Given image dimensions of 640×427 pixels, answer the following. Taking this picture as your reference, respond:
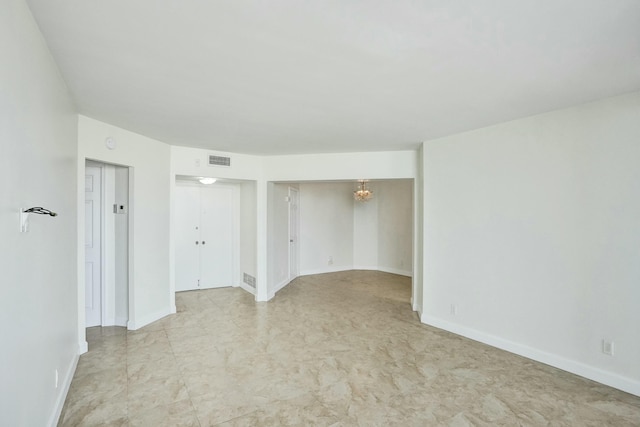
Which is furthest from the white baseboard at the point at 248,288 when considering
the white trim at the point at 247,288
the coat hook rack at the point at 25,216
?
the coat hook rack at the point at 25,216

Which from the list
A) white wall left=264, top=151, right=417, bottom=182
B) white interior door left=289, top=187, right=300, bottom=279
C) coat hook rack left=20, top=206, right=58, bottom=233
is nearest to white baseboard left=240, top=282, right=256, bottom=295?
white interior door left=289, top=187, right=300, bottom=279

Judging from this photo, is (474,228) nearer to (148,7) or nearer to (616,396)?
(616,396)

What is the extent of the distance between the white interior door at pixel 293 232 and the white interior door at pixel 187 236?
6.27 ft

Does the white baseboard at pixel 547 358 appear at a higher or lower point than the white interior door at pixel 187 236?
lower

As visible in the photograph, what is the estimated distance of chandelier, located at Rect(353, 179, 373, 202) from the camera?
7925 millimetres

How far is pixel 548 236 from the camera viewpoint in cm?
331

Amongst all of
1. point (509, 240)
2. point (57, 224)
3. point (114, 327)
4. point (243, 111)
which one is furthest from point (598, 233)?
point (114, 327)

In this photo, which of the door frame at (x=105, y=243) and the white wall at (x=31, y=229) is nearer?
the white wall at (x=31, y=229)

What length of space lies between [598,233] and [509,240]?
2.61 feet

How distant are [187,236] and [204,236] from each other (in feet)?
0.99

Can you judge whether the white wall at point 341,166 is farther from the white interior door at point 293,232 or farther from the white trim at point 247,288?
the white trim at point 247,288

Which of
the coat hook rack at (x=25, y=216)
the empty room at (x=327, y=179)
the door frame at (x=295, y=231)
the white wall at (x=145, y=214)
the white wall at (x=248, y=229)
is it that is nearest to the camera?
the coat hook rack at (x=25, y=216)

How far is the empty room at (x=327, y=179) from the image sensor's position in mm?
1740

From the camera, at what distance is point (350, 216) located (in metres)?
8.77
